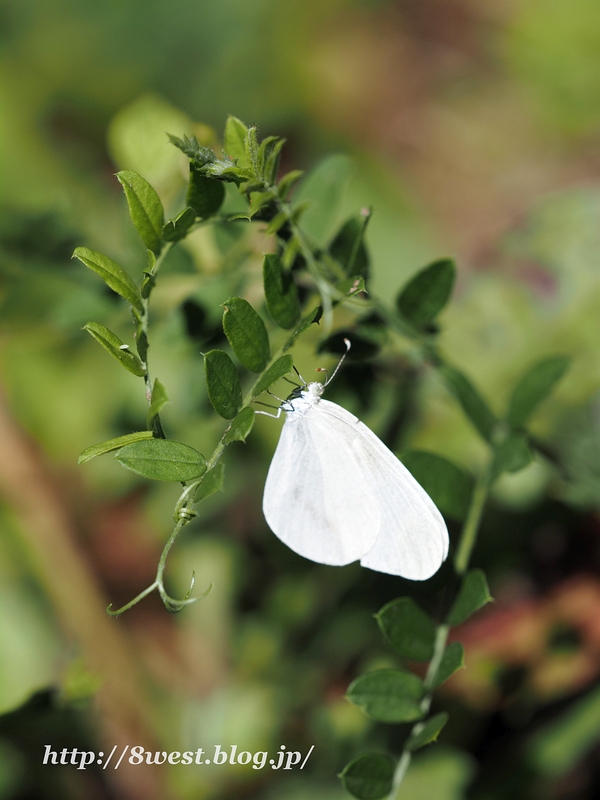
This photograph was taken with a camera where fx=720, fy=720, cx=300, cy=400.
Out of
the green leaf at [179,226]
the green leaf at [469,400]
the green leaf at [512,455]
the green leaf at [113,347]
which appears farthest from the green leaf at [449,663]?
the green leaf at [179,226]

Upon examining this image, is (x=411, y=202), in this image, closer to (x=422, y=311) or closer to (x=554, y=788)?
(x=422, y=311)

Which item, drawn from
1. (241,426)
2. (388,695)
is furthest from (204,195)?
(388,695)

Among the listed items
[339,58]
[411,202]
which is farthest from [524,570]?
[339,58]

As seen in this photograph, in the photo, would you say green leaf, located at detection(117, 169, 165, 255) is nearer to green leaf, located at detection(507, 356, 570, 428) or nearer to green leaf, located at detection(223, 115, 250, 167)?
green leaf, located at detection(223, 115, 250, 167)

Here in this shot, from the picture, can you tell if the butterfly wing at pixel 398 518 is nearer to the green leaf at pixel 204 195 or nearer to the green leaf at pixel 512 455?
the green leaf at pixel 512 455

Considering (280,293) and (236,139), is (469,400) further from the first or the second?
(236,139)
